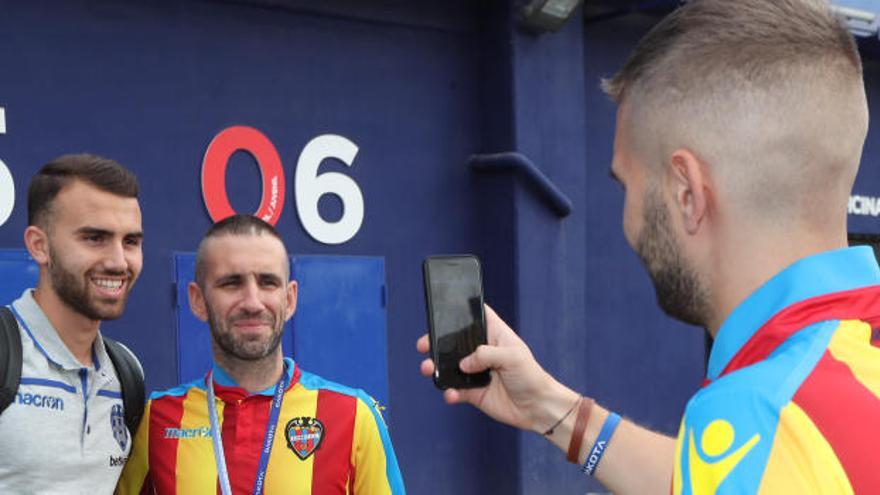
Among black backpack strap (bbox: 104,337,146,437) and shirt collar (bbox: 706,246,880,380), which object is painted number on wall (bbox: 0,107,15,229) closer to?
black backpack strap (bbox: 104,337,146,437)

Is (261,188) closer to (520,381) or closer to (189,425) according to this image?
(189,425)

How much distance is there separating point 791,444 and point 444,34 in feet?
22.9

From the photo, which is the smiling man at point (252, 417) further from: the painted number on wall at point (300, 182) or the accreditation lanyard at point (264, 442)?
the painted number on wall at point (300, 182)

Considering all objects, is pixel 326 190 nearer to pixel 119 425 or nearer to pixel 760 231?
pixel 119 425

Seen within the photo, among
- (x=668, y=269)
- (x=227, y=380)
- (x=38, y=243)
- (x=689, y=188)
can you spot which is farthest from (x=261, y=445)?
(x=689, y=188)

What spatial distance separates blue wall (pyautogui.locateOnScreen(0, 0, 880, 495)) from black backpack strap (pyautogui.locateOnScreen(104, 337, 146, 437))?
2480 millimetres

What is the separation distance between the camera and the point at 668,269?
170cm

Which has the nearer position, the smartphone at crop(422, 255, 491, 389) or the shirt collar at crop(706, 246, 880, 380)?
the shirt collar at crop(706, 246, 880, 380)

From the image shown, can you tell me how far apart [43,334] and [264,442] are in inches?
30.8

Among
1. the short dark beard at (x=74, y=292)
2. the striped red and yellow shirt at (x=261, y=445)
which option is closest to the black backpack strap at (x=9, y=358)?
the short dark beard at (x=74, y=292)

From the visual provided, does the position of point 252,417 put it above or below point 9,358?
below

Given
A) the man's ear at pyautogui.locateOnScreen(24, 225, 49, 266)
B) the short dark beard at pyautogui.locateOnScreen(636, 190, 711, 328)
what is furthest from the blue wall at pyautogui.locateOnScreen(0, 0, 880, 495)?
the short dark beard at pyautogui.locateOnScreen(636, 190, 711, 328)

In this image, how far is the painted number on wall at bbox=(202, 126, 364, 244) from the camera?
6504 millimetres

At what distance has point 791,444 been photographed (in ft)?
4.13
